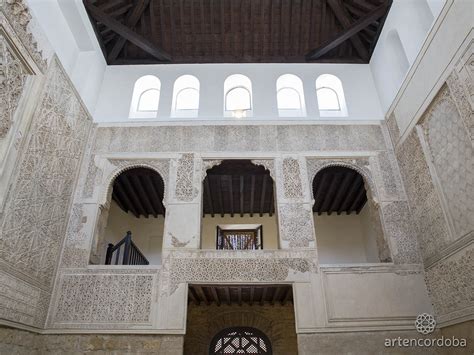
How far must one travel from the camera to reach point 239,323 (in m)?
7.53

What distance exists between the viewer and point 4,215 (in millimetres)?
3941

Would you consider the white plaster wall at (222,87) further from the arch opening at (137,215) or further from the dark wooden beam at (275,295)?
the dark wooden beam at (275,295)

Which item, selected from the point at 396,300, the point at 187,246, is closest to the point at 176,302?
the point at 187,246

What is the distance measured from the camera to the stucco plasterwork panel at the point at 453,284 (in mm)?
4113

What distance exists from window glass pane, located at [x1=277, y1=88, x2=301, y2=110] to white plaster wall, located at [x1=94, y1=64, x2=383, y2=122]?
0.29 m

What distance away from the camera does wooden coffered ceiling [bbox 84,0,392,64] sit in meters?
6.73

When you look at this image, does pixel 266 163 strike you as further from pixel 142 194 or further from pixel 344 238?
pixel 344 238

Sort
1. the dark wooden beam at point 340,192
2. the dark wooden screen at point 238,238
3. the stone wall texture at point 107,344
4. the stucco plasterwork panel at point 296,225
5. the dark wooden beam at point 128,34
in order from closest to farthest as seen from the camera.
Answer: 1. the stone wall texture at point 107,344
2. the stucco plasterwork panel at point 296,225
3. the dark wooden beam at point 128,34
4. the dark wooden beam at point 340,192
5. the dark wooden screen at point 238,238

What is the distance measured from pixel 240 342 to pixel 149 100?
566cm

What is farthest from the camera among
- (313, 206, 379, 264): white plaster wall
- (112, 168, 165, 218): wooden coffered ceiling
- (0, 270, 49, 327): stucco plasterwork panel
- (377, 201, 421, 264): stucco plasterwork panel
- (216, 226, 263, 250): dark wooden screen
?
(216, 226, 263, 250): dark wooden screen

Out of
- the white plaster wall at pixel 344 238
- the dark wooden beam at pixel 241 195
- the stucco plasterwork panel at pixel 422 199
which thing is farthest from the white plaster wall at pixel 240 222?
the stucco plasterwork panel at pixel 422 199

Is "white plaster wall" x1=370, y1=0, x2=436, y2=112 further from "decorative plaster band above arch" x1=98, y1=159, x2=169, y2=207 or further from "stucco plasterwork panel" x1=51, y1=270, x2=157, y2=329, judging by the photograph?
"stucco plasterwork panel" x1=51, y1=270, x2=157, y2=329

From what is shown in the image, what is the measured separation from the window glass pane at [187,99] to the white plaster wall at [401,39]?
367cm

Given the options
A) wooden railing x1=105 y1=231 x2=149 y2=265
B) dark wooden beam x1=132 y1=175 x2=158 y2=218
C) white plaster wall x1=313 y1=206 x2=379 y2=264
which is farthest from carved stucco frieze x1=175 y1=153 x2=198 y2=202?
white plaster wall x1=313 y1=206 x2=379 y2=264
